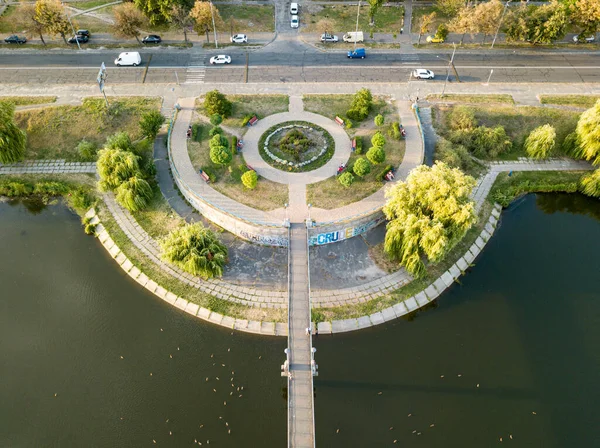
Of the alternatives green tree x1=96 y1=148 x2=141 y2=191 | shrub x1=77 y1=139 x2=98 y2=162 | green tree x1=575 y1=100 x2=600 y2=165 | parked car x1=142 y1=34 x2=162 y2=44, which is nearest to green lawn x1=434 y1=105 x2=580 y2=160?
green tree x1=575 y1=100 x2=600 y2=165

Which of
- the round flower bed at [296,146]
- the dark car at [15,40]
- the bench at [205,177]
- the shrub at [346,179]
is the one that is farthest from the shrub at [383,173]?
the dark car at [15,40]

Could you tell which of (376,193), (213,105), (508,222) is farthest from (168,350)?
(508,222)

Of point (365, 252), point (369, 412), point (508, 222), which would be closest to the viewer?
point (369, 412)

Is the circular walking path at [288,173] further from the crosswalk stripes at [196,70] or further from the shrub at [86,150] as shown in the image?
the shrub at [86,150]

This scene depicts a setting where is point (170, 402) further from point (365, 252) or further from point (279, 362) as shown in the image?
point (365, 252)

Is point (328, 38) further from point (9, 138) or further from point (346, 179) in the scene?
point (9, 138)

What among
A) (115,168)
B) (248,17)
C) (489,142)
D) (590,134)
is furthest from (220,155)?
(590,134)
